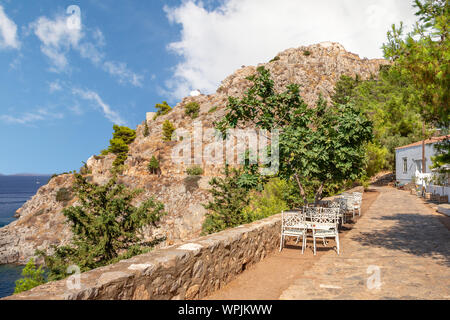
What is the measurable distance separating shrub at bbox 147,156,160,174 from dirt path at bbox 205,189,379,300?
1277 inches

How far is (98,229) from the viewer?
11.5m

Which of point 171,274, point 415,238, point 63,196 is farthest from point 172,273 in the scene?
point 63,196

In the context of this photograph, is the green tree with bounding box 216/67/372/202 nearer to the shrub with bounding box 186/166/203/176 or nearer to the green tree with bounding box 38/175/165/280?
the green tree with bounding box 38/175/165/280

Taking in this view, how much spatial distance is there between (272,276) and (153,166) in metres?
34.1

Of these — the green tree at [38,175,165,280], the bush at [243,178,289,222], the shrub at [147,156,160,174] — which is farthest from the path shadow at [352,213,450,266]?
the shrub at [147,156,160,174]

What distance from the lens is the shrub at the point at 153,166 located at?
37.4 meters

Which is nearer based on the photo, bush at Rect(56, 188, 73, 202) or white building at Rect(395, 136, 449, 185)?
white building at Rect(395, 136, 449, 185)

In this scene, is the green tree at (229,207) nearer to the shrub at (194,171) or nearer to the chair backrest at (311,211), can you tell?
the chair backrest at (311,211)

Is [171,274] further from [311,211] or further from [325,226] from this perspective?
[311,211]

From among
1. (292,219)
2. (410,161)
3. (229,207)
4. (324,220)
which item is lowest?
(229,207)

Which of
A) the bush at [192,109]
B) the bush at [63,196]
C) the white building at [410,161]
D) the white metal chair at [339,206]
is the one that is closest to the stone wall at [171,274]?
the white metal chair at [339,206]

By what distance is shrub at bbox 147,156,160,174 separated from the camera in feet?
123

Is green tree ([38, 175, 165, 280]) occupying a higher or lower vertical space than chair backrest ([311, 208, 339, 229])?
lower
